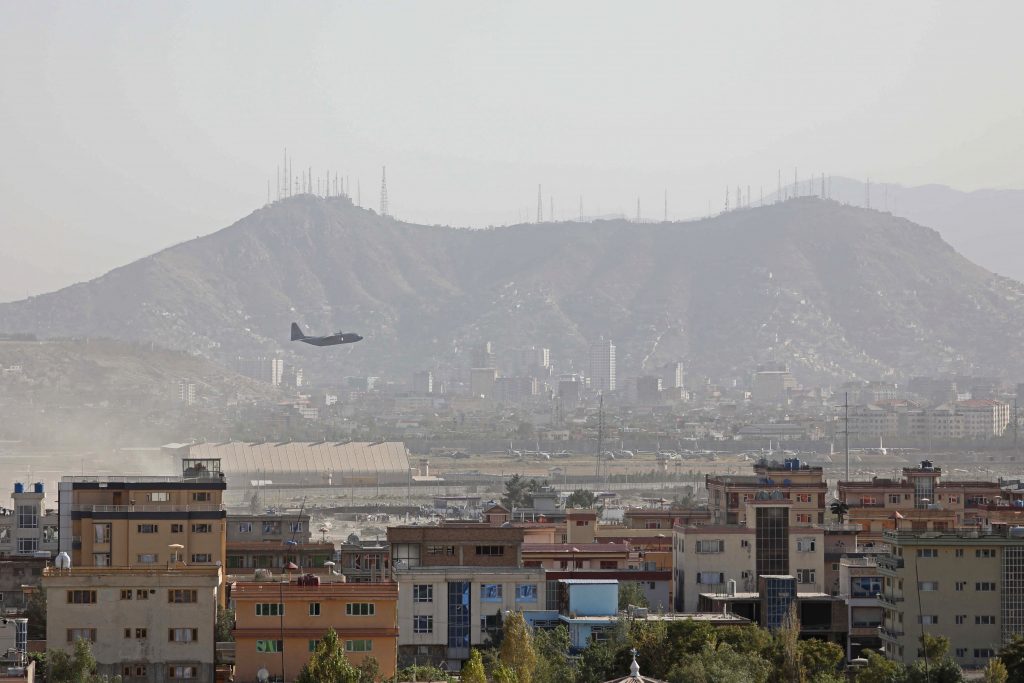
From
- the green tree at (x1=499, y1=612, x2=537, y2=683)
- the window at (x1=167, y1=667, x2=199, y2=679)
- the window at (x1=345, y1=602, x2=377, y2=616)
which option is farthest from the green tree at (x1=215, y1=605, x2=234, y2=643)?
the green tree at (x1=499, y1=612, x2=537, y2=683)

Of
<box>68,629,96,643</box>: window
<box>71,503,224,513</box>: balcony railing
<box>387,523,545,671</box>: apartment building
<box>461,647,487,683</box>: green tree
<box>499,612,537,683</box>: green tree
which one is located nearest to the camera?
<box>461,647,487,683</box>: green tree

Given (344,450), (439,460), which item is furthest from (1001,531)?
(439,460)

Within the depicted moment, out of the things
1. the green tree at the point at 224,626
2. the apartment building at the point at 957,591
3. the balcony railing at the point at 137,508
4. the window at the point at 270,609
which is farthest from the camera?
the balcony railing at the point at 137,508

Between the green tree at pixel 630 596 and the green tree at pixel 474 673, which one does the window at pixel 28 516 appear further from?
the green tree at pixel 474 673

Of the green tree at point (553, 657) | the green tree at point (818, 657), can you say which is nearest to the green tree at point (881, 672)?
the green tree at point (818, 657)

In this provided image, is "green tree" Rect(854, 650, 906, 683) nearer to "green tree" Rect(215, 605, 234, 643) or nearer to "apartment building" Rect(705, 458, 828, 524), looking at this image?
"green tree" Rect(215, 605, 234, 643)

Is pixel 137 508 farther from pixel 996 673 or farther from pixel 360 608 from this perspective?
pixel 996 673
